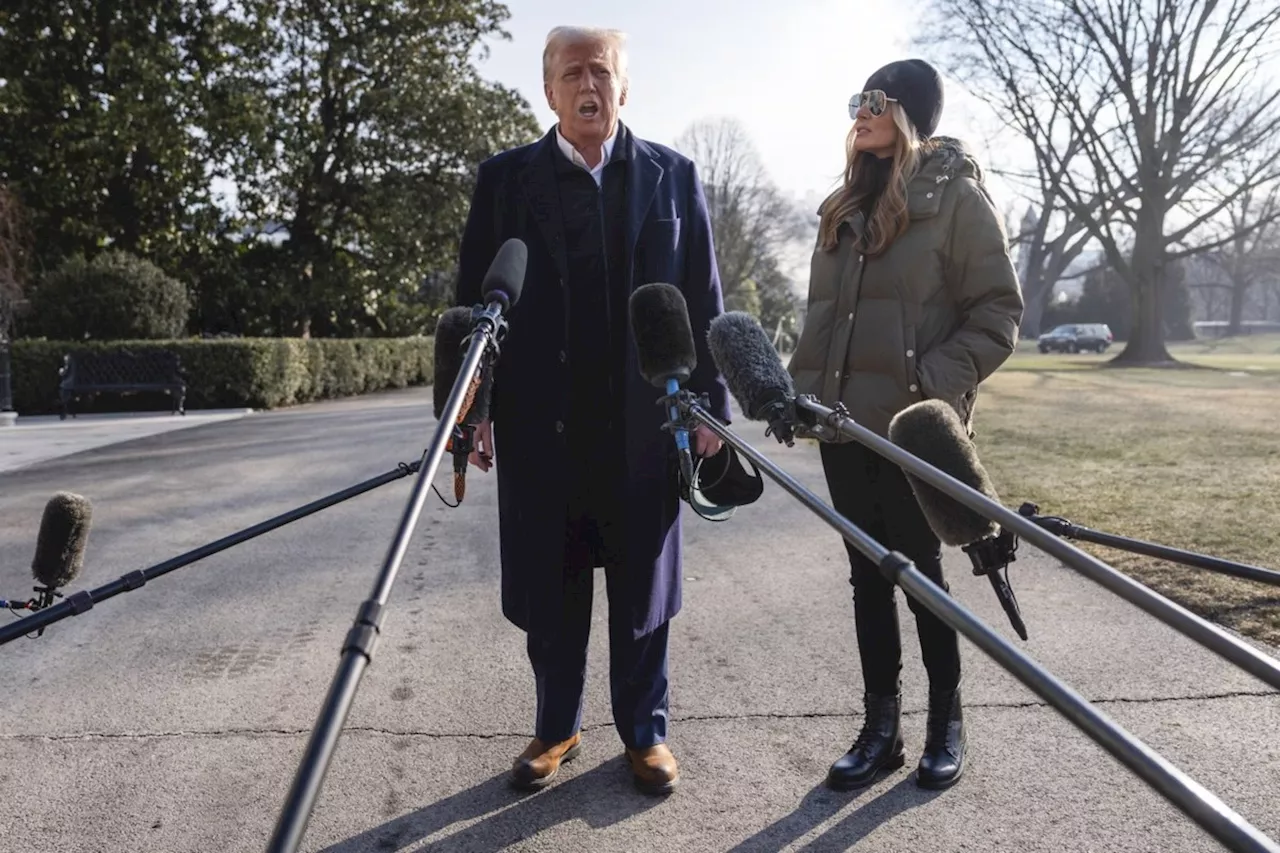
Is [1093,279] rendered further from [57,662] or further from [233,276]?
[57,662]

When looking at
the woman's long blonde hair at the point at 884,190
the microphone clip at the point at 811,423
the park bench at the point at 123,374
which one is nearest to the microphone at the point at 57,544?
the microphone clip at the point at 811,423

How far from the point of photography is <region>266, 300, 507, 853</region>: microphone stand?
117cm

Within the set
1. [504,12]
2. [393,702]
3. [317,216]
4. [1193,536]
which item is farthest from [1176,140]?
[393,702]

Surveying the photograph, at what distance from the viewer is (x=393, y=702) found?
4.05m

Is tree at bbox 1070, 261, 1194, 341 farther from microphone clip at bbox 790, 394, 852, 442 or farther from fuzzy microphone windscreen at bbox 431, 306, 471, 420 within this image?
microphone clip at bbox 790, 394, 852, 442

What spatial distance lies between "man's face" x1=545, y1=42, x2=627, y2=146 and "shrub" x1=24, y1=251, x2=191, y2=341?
18.1 metres

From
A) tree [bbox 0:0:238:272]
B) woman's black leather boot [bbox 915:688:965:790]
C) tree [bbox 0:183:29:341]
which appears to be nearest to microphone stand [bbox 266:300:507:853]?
woman's black leather boot [bbox 915:688:965:790]

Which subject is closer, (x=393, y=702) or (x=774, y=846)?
(x=774, y=846)

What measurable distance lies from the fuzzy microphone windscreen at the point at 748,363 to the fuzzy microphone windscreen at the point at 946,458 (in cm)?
32

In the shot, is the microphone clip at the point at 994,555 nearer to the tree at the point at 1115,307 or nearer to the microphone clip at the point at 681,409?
the microphone clip at the point at 681,409

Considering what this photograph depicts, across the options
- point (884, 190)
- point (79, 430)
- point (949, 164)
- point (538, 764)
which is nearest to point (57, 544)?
point (538, 764)

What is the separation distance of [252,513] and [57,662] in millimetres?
3562

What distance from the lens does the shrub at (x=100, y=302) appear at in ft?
62.0

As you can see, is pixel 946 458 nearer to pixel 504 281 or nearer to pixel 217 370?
pixel 504 281
